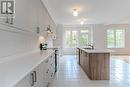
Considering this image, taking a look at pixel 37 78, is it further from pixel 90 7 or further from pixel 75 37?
pixel 75 37

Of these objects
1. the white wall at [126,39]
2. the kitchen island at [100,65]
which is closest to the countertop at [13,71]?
the kitchen island at [100,65]

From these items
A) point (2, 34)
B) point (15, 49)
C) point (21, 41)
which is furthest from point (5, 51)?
point (21, 41)

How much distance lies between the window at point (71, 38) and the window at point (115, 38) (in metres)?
3.03

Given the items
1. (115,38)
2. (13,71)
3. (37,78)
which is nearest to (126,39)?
(115,38)

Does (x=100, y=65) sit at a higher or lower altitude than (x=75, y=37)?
lower

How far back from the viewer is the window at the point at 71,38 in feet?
52.2

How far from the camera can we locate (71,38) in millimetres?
15914

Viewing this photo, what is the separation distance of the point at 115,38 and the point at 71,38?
403cm

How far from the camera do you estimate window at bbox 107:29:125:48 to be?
1519 cm

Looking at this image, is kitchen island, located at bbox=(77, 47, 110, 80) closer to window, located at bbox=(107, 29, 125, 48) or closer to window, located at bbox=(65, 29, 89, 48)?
window, located at bbox=(107, 29, 125, 48)

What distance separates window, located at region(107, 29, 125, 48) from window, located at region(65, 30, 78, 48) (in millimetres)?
3031

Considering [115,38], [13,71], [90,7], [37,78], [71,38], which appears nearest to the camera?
[13,71]

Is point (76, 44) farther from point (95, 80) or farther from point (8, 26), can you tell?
point (8, 26)

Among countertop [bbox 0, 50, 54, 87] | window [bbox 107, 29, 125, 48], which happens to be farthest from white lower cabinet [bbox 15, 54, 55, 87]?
window [bbox 107, 29, 125, 48]
